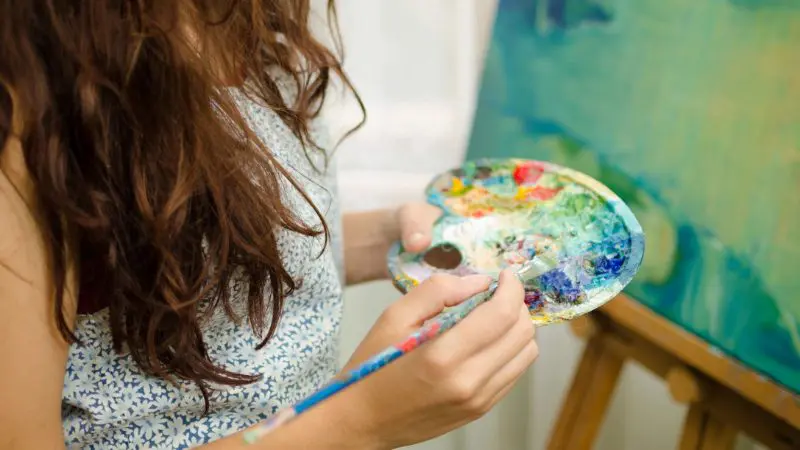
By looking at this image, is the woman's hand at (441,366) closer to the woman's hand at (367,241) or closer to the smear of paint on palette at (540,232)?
the smear of paint on palette at (540,232)

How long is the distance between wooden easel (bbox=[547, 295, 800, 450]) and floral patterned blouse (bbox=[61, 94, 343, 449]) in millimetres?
395

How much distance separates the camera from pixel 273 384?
0.60 m

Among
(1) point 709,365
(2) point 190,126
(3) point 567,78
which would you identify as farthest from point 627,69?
(2) point 190,126

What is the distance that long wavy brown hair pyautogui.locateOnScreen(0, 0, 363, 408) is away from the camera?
0.41 metres

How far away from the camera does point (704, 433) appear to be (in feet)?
2.56

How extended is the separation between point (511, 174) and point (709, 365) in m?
0.30

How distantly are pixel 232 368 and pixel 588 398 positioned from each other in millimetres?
585

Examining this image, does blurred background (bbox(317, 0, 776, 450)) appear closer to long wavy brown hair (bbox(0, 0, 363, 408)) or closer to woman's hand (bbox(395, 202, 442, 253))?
woman's hand (bbox(395, 202, 442, 253))

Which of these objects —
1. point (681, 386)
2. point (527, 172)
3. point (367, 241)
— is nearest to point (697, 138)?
point (527, 172)

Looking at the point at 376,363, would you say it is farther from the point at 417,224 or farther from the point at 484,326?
the point at 417,224

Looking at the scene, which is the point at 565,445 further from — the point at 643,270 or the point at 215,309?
the point at 215,309

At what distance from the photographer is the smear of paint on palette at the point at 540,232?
0.59 metres

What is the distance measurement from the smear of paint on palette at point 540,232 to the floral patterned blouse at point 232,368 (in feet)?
0.33

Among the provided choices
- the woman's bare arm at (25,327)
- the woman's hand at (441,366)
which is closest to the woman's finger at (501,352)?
the woman's hand at (441,366)
